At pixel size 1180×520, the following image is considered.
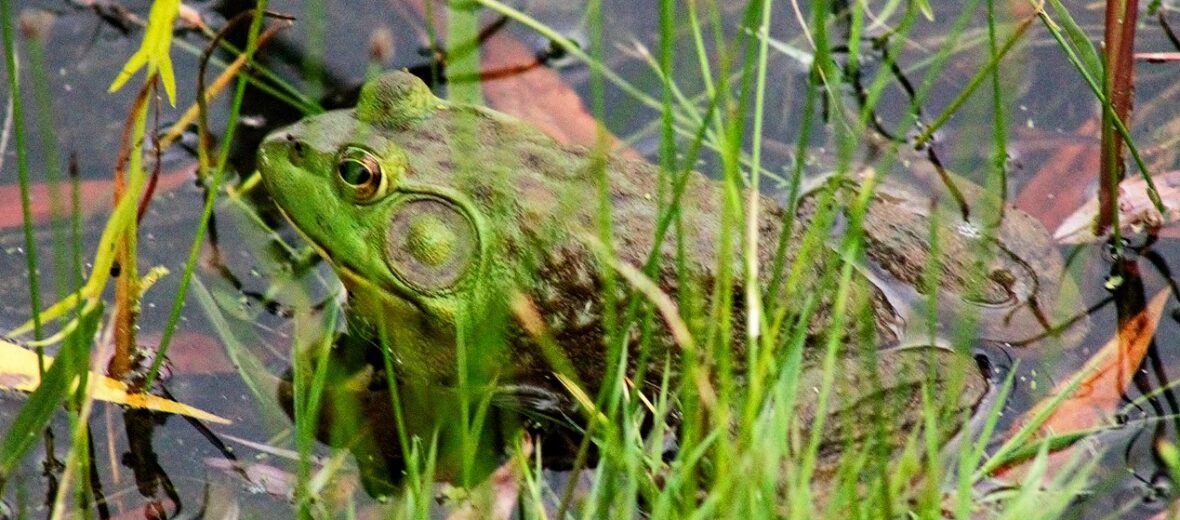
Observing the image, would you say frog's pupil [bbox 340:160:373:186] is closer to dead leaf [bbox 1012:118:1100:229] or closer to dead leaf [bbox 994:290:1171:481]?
dead leaf [bbox 994:290:1171:481]

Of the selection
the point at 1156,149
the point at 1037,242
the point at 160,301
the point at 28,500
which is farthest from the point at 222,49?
the point at 1156,149

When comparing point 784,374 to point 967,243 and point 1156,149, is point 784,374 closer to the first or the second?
point 967,243

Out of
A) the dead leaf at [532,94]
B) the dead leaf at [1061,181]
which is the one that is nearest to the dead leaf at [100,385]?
the dead leaf at [532,94]

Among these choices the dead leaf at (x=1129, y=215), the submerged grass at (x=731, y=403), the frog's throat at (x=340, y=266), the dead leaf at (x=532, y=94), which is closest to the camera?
the submerged grass at (x=731, y=403)

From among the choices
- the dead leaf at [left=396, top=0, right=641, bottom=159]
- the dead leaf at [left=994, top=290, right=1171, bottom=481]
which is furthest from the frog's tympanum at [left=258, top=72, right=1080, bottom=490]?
the dead leaf at [left=396, top=0, right=641, bottom=159]

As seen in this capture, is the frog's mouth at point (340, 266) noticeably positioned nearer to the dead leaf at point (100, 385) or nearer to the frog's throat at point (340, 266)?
the frog's throat at point (340, 266)

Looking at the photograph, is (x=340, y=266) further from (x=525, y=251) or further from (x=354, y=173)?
(x=525, y=251)
